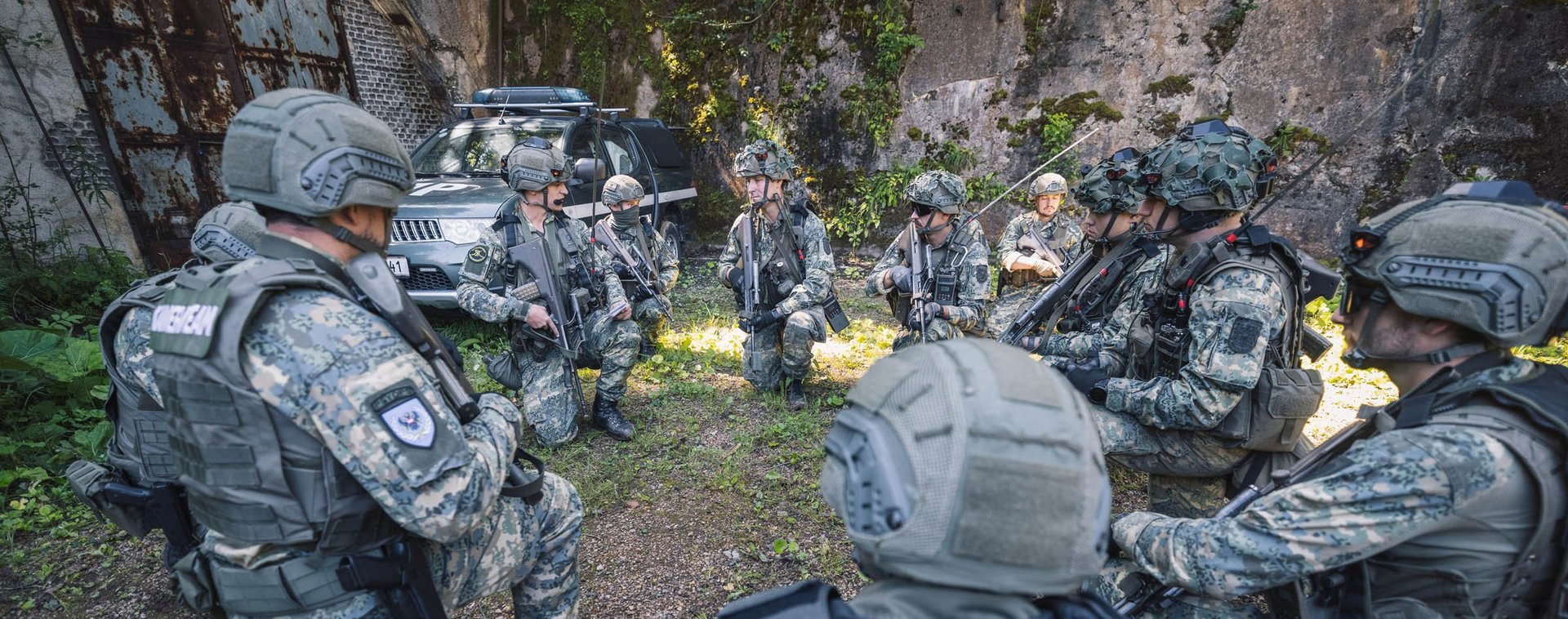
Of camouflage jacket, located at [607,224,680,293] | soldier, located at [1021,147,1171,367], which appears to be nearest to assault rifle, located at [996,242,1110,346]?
soldier, located at [1021,147,1171,367]

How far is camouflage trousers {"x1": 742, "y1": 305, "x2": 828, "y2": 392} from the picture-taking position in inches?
188

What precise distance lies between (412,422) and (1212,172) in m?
2.80

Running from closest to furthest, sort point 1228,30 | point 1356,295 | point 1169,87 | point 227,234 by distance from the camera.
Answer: point 1356,295
point 227,234
point 1228,30
point 1169,87

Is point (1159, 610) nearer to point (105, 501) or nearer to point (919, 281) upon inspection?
point (919, 281)

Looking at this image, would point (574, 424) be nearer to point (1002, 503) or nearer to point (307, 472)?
point (307, 472)

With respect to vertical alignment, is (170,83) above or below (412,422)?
above

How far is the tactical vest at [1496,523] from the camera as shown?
1.36 metres

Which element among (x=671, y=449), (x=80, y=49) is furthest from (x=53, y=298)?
(x=671, y=449)

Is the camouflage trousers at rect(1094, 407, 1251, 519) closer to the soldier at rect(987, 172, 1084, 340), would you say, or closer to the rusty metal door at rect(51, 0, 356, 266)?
the soldier at rect(987, 172, 1084, 340)

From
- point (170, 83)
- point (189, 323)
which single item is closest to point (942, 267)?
point (189, 323)

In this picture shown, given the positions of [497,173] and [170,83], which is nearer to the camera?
Result: [497,173]

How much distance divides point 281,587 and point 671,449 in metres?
2.76

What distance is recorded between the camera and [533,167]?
4.16m

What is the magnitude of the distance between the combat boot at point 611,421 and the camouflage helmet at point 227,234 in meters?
2.20
